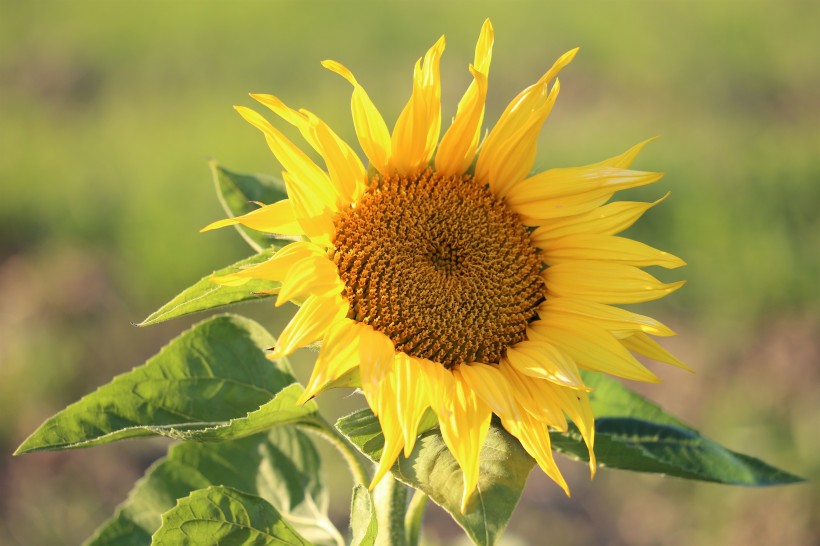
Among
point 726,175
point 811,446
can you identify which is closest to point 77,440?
point 811,446

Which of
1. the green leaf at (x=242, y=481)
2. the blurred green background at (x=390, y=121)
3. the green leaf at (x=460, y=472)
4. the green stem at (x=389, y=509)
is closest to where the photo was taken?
the green leaf at (x=460, y=472)

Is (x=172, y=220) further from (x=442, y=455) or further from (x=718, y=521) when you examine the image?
(x=442, y=455)

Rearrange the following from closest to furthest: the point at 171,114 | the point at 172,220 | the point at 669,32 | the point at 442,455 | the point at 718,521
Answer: the point at 442,455
the point at 718,521
the point at 172,220
the point at 171,114
the point at 669,32

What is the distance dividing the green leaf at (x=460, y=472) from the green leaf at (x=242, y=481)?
42 cm

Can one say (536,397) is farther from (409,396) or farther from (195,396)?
(195,396)

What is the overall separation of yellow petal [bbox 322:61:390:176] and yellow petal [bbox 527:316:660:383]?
0.26 m

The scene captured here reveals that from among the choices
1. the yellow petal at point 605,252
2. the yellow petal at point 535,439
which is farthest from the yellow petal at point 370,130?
the yellow petal at point 535,439

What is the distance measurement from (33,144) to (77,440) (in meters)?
3.76

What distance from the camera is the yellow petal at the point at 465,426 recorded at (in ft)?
2.96

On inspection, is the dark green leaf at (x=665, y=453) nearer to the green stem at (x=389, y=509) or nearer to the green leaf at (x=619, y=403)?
the green leaf at (x=619, y=403)

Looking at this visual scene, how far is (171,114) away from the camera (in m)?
4.69

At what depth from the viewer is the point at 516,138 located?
1083 millimetres

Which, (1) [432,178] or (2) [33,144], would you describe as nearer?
(1) [432,178]

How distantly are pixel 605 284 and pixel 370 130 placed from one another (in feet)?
1.03
